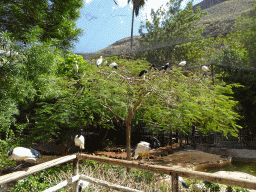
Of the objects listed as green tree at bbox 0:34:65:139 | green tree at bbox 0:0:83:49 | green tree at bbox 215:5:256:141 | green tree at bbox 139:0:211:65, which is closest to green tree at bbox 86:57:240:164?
green tree at bbox 0:34:65:139

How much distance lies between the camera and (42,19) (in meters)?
4.31

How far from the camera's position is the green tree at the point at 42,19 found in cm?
388

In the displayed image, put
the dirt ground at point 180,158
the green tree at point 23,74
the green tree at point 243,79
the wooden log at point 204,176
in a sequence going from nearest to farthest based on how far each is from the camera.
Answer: the wooden log at point 204,176 < the green tree at point 23,74 < the dirt ground at point 180,158 < the green tree at point 243,79

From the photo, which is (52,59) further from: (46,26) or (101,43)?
(101,43)

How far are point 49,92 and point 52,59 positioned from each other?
533mm

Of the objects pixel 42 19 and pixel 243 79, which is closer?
pixel 42 19

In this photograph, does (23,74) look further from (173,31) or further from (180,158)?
(173,31)

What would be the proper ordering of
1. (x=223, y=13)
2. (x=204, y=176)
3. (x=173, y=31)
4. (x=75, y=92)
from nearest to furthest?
(x=204, y=176)
(x=75, y=92)
(x=223, y=13)
(x=173, y=31)

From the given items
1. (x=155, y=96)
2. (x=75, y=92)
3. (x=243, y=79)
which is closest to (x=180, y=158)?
(x=155, y=96)

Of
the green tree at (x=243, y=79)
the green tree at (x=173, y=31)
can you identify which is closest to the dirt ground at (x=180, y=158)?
the green tree at (x=243, y=79)

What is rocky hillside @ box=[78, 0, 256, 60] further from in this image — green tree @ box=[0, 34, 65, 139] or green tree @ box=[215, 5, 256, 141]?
green tree @ box=[215, 5, 256, 141]

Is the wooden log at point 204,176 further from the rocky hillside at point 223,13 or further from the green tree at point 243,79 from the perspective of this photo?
the green tree at point 243,79

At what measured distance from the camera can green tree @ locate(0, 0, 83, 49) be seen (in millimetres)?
3883

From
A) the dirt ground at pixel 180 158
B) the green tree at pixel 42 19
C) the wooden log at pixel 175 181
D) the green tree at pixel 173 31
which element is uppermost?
the green tree at pixel 173 31
